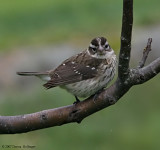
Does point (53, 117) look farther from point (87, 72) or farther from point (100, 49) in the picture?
point (100, 49)

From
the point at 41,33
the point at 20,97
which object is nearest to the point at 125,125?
the point at 20,97

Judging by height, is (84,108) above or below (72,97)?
above

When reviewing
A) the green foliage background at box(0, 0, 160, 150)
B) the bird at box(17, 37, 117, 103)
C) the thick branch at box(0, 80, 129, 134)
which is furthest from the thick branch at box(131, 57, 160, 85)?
the green foliage background at box(0, 0, 160, 150)

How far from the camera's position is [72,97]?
12984 millimetres

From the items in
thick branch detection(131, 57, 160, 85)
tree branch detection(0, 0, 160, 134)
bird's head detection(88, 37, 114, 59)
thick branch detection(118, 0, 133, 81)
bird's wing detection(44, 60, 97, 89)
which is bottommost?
bird's wing detection(44, 60, 97, 89)

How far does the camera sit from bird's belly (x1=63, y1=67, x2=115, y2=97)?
760 cm

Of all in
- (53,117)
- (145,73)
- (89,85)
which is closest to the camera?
(145,73)

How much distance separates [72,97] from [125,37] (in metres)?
7.62

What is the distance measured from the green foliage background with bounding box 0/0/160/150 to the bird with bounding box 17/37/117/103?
3281 millimetres

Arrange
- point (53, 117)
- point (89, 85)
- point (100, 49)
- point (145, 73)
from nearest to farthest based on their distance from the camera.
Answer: point (145, 73) < point (53, 117) < point (89, 85) < point (100, 49)

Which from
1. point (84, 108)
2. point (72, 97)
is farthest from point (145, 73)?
point (72, 97)

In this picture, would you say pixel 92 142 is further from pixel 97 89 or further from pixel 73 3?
pixel 73 3

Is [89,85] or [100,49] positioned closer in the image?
[89,85]

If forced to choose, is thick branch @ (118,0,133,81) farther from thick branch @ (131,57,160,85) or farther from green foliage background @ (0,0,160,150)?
green foliage background @ (0,0,160,150)
